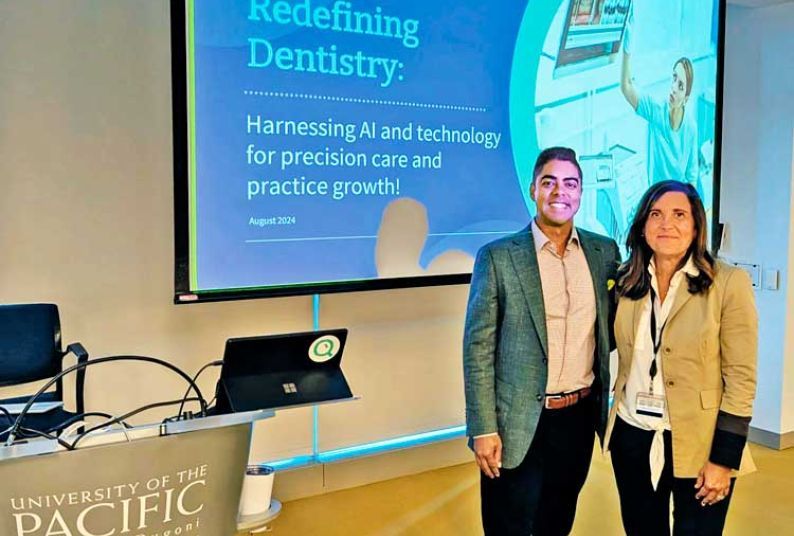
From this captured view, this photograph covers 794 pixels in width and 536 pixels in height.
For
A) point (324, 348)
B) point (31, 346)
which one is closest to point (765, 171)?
point (324, 348)

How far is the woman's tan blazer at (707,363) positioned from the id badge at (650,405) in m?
0.02

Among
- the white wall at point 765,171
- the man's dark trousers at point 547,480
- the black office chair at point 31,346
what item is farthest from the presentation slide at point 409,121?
the man's dark trousers at point 547,480

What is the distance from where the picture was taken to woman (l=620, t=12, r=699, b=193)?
3.93 m

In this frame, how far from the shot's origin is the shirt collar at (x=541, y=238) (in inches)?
83.4

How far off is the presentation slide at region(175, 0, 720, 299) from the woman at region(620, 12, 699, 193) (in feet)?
0.03

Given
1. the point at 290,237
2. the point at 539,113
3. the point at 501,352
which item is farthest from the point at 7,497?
the point at 539,113

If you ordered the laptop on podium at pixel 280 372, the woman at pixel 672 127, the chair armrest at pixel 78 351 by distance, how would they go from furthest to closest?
the woman at pixel 672 127 → the chair armrest at pixel 78 351 → the laptop on podium at pixel 280 372

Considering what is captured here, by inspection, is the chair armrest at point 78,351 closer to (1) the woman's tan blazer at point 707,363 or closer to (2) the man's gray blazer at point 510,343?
(2) the man's gray blazer at point 510,343

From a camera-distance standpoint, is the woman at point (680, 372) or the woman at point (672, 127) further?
the woman at point (672, 127)

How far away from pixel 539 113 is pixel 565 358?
5.99 ft

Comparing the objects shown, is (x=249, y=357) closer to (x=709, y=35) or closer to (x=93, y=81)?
(x=93, y=81)

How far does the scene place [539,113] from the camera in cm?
357

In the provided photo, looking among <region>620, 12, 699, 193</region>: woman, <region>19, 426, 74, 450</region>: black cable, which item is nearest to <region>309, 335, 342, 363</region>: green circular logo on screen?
<region>19, 426, 74, 450</region>: black cable

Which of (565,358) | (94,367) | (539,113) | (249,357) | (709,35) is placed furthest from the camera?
(709,35)
